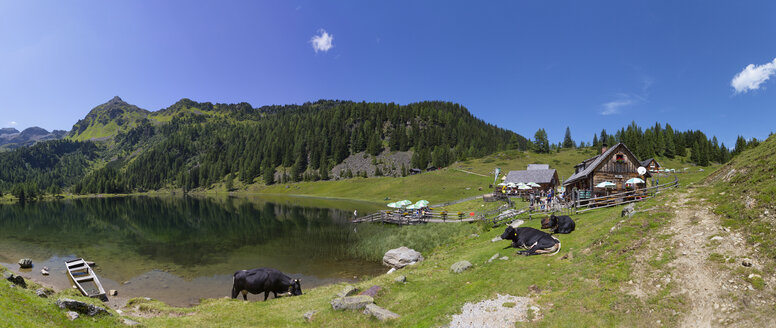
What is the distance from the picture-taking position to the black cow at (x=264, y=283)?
19562 millimetres

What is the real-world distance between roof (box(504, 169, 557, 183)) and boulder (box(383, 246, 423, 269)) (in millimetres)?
55231

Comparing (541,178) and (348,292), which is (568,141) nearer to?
(541,178)

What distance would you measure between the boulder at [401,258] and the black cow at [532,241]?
34.1 feet

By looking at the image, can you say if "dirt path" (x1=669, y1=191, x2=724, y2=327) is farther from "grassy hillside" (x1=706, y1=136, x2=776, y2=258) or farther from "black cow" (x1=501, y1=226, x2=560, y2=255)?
"black cow" (x1=501, y1=226, x2=560, y2=255)

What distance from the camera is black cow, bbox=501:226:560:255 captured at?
18203 mm

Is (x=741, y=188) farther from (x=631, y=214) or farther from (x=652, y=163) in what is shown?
(x=652, y=163)

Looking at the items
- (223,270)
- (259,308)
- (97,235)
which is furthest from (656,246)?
(97,235)

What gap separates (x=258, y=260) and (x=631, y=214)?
3280cm

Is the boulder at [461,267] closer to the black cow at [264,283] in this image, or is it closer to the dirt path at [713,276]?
the dirt path at [713,276]

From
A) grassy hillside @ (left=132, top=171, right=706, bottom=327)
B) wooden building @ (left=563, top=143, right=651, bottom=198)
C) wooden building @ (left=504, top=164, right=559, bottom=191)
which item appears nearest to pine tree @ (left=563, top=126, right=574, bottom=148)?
wooden building @ (left=504, top=164, right=559, bottom=191)

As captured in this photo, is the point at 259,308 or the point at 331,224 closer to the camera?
the point at 259,308

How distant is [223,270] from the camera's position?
30.5 m

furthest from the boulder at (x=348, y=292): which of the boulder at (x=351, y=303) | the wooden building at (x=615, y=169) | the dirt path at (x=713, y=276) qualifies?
the wooden building at (x=615, y=169)

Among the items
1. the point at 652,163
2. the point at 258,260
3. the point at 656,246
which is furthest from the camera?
the point at 652,163
